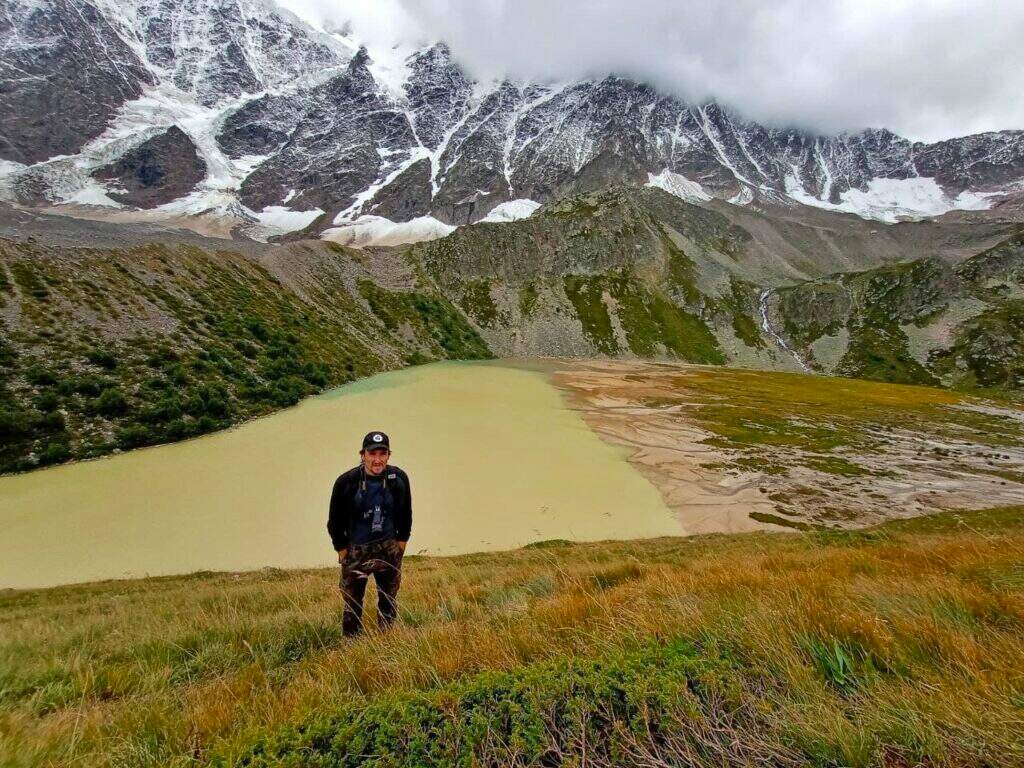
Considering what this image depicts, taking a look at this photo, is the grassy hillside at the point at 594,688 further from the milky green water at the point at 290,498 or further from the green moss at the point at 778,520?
the green moss at the point at 778,520

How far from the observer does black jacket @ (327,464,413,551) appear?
6.39m

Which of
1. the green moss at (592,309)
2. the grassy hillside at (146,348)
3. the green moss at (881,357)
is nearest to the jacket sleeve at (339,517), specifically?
the grassy hillside at (146,348)

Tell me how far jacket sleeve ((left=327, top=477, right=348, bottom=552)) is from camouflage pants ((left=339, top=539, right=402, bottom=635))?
167 millimetres

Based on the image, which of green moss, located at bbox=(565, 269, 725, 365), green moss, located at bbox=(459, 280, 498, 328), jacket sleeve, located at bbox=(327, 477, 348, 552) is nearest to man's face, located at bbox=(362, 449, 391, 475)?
jacket sleeve, located at bbox=(327, 477, 348, 552)

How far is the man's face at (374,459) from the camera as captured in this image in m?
6.35

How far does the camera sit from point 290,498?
2567 centimetres

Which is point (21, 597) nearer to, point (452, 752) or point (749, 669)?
point (452, 752)

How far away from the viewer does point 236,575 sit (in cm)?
1666

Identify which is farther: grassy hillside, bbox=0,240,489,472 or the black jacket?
grassy hillside, bbox=0,240,489,472

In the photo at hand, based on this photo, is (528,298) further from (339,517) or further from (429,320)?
(339,517)

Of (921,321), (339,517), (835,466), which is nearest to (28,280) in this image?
(339,517)

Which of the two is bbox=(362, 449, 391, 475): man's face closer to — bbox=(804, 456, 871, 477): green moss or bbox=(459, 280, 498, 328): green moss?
bbox=(804, 456, 871, 477): green moss

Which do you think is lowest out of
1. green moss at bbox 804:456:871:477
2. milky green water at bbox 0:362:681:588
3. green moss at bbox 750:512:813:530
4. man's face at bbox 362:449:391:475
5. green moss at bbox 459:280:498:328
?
green moss at bbox 750:512:813:530

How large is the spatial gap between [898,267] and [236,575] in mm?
191443
